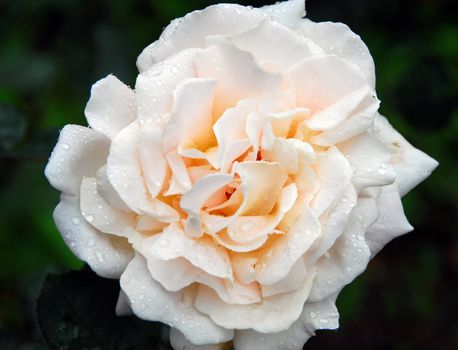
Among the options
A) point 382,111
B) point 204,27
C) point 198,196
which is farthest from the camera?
point 382,111

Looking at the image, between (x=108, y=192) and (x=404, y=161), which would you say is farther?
(x=404, y=161)

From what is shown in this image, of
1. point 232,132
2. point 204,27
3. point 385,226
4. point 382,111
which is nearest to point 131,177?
point 232,132

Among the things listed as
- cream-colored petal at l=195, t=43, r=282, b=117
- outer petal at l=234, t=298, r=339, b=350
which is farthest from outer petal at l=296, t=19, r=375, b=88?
outer petal at l=234, t=298, r=339, b=350

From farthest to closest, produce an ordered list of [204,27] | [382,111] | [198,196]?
[382,111], [204,27], [198,196]

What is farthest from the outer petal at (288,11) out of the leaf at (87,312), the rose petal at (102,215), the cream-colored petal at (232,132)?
the leaf at (87,312)

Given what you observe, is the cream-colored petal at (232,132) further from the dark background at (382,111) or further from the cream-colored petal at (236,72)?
the dark background at (382,111)

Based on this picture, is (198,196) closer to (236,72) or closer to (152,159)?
(152,159)

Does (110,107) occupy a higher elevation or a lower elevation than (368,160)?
higher

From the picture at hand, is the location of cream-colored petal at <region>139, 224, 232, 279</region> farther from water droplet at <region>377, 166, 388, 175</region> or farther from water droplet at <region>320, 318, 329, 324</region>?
water droplet at <region>377, 166, 388, 175</region>
